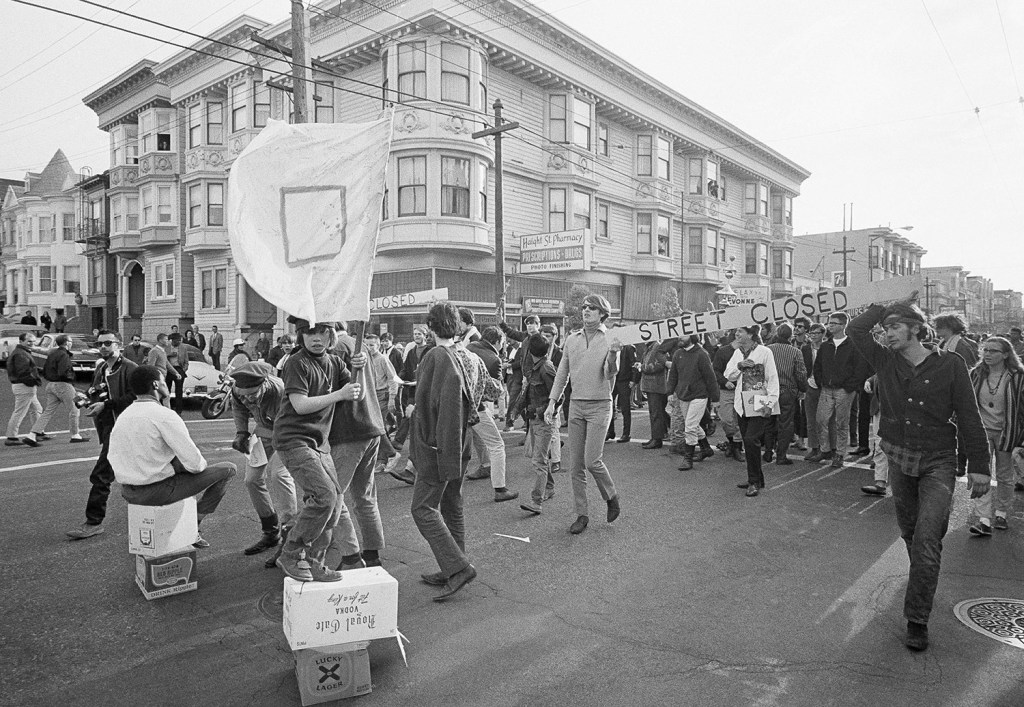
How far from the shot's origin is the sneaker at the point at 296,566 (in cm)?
396

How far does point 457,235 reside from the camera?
878 inches

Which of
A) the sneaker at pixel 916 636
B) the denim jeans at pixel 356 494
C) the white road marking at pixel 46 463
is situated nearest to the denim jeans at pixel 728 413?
the sneaker at pixel 916 636

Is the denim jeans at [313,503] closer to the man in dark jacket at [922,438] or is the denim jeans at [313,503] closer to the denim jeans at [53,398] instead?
the man in dark jacket at [922,438]

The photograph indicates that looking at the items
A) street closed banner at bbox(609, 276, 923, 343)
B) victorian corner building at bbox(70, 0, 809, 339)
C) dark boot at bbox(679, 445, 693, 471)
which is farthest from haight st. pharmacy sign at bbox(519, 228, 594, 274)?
dark boot at bbox(679, 445, 693, 471)

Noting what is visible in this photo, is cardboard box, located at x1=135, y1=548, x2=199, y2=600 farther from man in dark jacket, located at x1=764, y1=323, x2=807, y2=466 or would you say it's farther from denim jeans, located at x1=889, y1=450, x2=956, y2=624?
man in dark jacket, located at x1=764, y1=323, x2=807, y2=466

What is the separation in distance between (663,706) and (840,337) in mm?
7470

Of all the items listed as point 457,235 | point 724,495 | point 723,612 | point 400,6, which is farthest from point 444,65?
point 723,612

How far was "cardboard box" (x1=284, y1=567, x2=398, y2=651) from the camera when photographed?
11.0 feet

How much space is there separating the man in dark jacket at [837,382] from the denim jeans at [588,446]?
4632 millimetres

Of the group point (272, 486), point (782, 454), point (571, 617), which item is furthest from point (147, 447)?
point (782, 454)

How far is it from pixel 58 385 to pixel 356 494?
8973 mm

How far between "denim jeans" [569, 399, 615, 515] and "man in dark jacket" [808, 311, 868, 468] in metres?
4.63

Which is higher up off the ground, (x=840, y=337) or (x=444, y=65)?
(x=444, y=65)

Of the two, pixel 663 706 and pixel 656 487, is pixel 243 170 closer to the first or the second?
pixel 663 706
